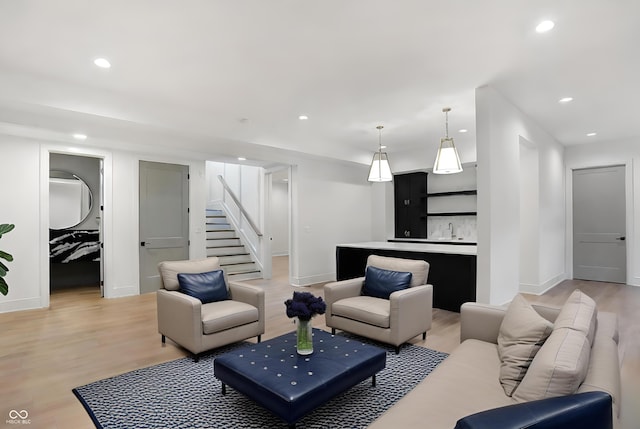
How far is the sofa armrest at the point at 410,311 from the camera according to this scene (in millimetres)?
3105

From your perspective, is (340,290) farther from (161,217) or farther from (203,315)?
(161,217)

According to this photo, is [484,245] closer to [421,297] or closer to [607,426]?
[421,297]

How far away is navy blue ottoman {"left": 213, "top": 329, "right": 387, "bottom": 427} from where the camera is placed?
1890mm

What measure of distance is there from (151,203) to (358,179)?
428 centimetres

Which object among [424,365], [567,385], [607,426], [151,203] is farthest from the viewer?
[151,203]

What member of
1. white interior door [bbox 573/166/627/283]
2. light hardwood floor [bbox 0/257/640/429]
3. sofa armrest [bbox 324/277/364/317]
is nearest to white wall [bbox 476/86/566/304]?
light hardwood floor [bbox 0/257/640/429]

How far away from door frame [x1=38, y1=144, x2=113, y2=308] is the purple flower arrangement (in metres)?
4.64

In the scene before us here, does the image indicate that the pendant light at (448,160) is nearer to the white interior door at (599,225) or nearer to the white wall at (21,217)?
the white interior door at (599,225)

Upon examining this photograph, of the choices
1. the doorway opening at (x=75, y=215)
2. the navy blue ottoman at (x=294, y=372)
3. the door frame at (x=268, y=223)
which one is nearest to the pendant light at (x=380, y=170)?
the door frame at (x=268, y=223)

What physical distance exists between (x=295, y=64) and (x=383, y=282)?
7.73 ft

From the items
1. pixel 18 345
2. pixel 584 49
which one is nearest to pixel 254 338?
pixel 18 345

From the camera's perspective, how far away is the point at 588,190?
682 cm

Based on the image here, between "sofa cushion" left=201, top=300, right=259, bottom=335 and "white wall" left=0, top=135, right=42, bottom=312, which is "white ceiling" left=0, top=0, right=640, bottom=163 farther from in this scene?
"sofa cushion" left=201, top=300, right=259, bottom=335

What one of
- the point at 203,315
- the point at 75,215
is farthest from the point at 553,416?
the point at 75,215
